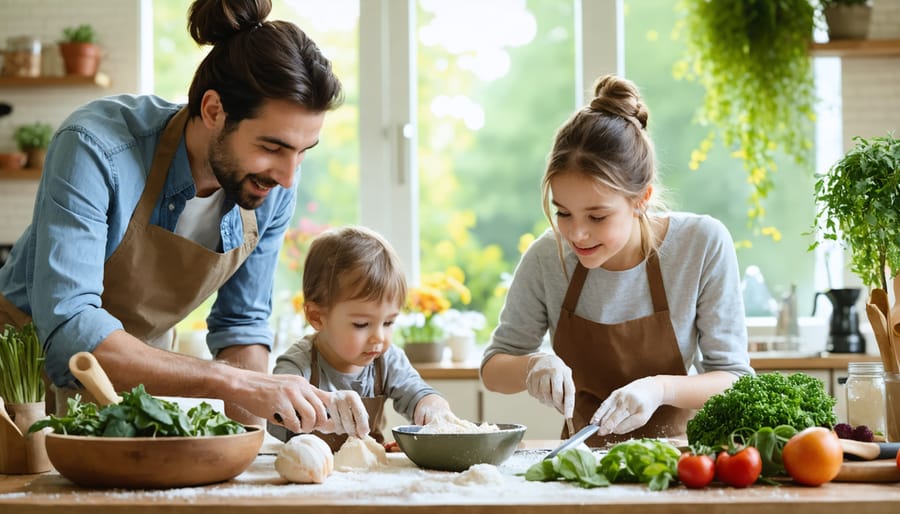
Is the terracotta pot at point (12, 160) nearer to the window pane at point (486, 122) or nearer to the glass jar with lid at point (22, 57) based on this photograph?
the glass jar with lid at point (22, 57)

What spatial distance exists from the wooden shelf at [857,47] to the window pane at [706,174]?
0.59 m

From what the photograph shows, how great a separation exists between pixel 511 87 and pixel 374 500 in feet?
12.8

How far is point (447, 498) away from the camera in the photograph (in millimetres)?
1615

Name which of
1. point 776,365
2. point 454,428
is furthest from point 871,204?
point 776,365

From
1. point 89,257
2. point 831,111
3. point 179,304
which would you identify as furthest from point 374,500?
point 831,111

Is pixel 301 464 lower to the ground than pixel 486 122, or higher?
lower

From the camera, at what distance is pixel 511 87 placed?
526 cm

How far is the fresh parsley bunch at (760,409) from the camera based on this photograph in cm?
191

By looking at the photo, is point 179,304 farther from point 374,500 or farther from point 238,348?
point 374,500

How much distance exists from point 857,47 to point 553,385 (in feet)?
10.8

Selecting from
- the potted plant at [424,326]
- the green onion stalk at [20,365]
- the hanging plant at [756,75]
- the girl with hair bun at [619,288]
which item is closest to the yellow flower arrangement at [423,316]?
the potted plant at [424,326]

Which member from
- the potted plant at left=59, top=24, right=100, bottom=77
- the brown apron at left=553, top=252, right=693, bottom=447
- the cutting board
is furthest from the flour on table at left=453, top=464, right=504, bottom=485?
the potted plant at left=59, top=24, right=100, bottom=77

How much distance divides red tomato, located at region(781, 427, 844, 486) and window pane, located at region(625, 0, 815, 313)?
3498mm

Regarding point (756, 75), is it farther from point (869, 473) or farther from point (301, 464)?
point (301, 464)
